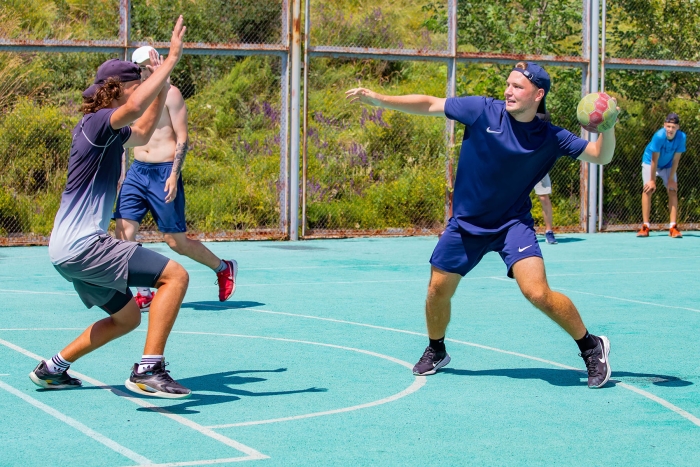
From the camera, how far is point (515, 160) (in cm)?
622

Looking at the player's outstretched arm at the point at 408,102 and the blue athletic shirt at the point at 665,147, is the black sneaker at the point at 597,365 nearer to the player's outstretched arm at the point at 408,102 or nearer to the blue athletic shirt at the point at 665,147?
the player's outstretched arm at the point at 408,102

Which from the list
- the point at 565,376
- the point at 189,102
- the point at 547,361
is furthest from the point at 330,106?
the point at 565,376

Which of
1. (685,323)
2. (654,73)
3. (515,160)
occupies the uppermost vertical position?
(654,73)

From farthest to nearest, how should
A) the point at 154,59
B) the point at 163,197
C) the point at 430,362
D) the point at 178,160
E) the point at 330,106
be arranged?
1. the point at 330,106
2. the point at 163,197
3. the point at 178,160
4. the point at 154,59
5. the point at 430,362

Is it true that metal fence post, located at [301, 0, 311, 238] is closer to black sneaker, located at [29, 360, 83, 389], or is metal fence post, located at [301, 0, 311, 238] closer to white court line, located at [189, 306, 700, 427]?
white court line, located at [189, 306, 700, 427]

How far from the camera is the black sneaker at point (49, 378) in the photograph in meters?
5.86

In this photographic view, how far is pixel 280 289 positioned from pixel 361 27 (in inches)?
332

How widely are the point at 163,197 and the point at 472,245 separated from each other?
10.9 ft

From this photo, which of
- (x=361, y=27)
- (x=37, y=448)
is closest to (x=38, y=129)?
(x=361, y=27)

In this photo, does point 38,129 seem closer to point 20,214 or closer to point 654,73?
point 20,214

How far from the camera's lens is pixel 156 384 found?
18.4 feet

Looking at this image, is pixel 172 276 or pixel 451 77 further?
pixel 451 77

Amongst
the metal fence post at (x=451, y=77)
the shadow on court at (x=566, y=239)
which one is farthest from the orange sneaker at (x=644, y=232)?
the metal fence post at (x=451, y=77)

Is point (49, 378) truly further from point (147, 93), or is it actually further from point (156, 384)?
point (147, 93)
